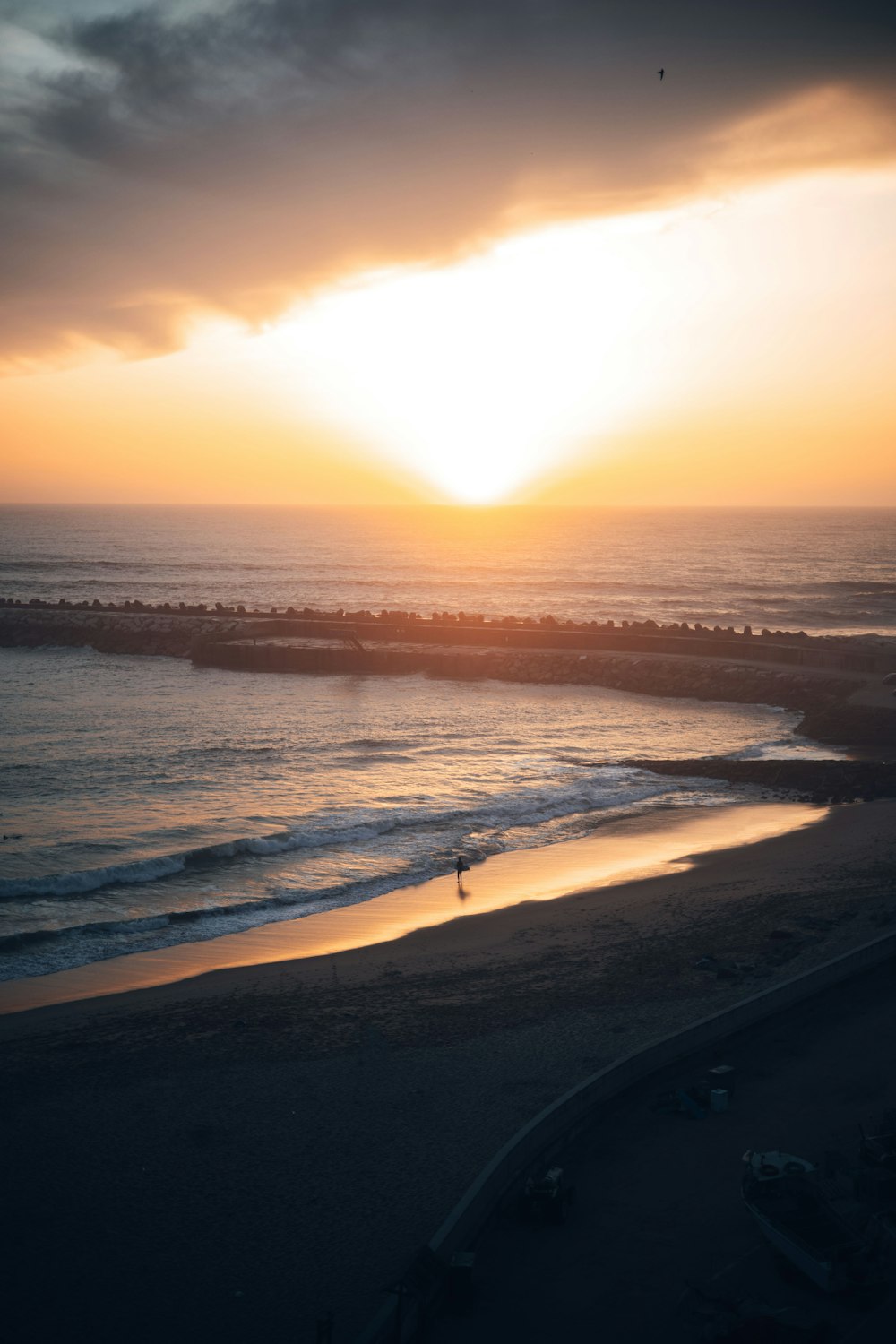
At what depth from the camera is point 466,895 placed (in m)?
21.0

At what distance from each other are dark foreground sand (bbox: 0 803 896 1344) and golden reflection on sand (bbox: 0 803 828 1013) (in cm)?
79

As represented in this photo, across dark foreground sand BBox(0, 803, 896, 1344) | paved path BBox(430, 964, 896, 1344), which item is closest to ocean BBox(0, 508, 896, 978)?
dark foreground sand BBox(0, 803, 896, 1344)

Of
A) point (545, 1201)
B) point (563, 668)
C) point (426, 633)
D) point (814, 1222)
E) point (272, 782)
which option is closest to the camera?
point (814, 1222)

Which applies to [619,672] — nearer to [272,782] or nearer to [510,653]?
[510,653]

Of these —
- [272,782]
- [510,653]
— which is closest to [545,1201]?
[272,782]

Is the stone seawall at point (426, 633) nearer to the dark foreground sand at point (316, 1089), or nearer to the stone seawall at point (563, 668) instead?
the stone seawall at point (563, 668)

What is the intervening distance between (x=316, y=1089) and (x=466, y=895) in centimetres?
846

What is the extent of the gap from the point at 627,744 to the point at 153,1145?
2656 cm

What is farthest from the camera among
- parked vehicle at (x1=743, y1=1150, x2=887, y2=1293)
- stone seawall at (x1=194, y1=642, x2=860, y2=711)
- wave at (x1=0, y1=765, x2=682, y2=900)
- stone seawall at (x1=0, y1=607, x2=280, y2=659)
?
stone seawall at (x1=0, y1=607, x2=280, y2=659)

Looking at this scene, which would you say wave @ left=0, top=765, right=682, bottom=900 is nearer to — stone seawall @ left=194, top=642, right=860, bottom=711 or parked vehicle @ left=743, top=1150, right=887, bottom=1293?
stone seawall @ left=194, top=642, right=860, bottom=711

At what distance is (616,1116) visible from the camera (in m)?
11.9

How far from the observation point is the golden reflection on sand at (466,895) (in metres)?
16.7

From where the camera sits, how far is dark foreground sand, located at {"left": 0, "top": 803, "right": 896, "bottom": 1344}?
9.51 meters

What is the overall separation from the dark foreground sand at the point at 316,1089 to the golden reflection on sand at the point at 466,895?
788 mm
